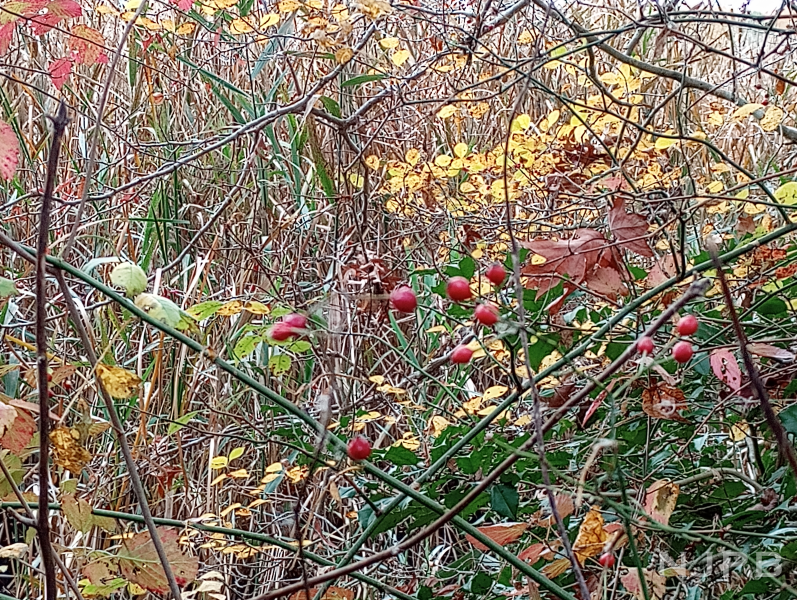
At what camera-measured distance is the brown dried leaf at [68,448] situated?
717mm

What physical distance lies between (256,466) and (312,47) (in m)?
0.90

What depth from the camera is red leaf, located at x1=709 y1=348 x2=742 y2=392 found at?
88cm

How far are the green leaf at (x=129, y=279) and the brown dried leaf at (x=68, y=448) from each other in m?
0.15

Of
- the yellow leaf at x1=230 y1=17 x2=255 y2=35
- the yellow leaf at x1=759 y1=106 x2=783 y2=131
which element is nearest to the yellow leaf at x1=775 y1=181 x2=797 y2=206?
the yellow leaf at x1=759 y1=106 x2=783 y2=131

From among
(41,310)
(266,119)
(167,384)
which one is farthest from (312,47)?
(41,310)

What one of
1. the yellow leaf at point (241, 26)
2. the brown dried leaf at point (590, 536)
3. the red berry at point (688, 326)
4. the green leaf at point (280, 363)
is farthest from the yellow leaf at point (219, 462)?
the red berry at point (688, 326)

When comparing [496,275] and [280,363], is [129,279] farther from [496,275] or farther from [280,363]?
[280,363]

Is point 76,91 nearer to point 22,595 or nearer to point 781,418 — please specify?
point 22,595

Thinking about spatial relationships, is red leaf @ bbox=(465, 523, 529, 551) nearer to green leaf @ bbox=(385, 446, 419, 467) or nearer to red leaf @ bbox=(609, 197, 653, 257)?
green leaf @ bbox=(385, 446, 419, 467)

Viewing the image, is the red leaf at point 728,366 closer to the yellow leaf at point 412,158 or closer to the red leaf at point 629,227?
the red leaf at point 629,227

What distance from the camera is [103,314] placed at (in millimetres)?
1738

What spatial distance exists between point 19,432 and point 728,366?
724 millimetres

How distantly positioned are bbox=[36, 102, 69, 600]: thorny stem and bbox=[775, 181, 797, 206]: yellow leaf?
0.86 m

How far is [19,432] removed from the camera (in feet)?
2.74
